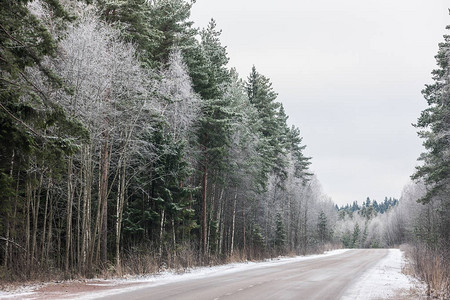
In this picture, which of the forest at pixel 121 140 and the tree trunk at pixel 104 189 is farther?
the tree trunk at pixel 104 189

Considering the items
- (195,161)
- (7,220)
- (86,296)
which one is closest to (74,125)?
(86,296)

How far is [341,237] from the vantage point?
414ft

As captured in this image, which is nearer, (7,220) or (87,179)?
(7,220)

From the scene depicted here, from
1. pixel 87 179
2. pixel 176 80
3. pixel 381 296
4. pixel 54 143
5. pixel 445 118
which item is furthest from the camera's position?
pixel 445 118

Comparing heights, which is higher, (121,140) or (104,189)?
(121,140)

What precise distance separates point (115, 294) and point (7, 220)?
5239 millimetres

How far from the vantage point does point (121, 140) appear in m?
19.0

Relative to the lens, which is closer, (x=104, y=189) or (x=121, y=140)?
(x=104, y=189)

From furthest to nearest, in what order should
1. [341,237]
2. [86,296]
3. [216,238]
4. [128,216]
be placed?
[341,237], [216,238], [128,216], [86,296]

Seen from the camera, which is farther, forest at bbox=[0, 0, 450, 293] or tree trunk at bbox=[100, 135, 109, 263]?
tree trunk at bbox=[100, 135, 109, 263]

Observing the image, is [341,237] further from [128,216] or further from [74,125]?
[74,125]

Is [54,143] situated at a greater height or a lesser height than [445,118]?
lesser

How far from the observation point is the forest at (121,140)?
372 inches

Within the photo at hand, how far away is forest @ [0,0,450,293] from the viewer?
9.44 meters
